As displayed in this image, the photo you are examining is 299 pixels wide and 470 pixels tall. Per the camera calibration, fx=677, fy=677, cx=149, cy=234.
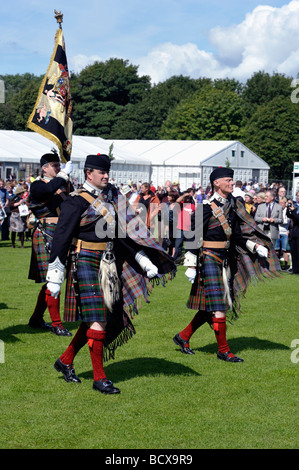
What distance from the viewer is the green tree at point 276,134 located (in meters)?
60.8

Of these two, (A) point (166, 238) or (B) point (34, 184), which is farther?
(A) point (166, 238)

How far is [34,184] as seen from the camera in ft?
25.3

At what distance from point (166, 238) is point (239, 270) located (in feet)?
32.0

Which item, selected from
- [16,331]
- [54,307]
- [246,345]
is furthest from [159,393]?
[16,331]

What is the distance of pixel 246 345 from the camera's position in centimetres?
817

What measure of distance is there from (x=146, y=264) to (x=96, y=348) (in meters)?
0.86

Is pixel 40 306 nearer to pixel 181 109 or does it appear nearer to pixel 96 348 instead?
pixel 96 348

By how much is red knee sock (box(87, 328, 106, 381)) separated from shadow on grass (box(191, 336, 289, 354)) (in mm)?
2075

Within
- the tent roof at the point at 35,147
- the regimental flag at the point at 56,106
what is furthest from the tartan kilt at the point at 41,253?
the tent roof at the point at 35,147

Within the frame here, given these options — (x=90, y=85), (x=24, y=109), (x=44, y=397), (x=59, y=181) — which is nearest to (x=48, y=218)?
(x=59, y=181)

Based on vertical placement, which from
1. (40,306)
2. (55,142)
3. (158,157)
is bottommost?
(40,306)

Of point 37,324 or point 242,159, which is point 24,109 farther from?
point 37,324

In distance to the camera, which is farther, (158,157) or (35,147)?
(158,157)

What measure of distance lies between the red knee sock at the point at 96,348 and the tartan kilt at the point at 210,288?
1608mm
